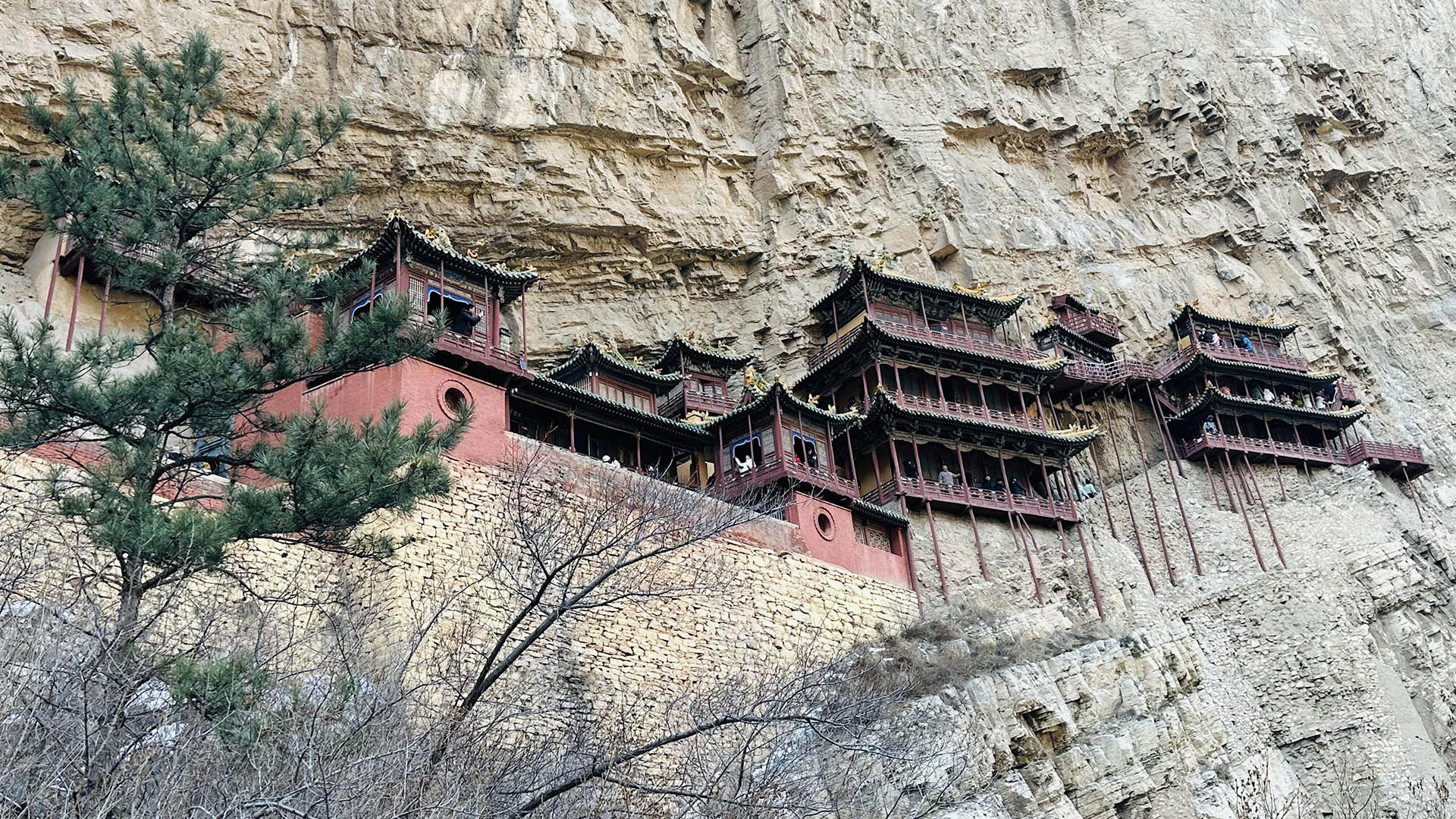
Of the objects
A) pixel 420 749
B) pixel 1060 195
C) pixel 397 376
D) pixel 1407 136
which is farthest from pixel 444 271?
pixel 1407 136

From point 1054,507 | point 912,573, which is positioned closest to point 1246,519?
point 1054,507

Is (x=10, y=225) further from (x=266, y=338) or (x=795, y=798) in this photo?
(x=795, y=798)

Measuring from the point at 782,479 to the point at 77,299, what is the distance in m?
13.0

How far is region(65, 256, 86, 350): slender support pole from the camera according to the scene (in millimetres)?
21328

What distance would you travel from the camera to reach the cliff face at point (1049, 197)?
77.3 ft

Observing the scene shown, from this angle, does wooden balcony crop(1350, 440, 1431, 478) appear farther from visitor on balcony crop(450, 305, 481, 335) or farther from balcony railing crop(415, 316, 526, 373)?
visitor on balcony crop(450, 305, 481, 335)

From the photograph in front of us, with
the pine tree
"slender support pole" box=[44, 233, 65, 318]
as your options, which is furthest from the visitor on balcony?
the pine tree

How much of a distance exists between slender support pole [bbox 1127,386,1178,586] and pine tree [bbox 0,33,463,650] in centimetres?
2104

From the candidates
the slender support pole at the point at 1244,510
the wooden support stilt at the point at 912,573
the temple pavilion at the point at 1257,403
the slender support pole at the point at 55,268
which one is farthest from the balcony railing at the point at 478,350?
the temple pavilion at the point at 1257,403

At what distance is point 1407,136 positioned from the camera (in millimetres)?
42500

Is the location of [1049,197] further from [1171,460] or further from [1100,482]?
[1100,482]

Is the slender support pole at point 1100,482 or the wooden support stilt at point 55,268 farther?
the slender support pole at point 1100,482

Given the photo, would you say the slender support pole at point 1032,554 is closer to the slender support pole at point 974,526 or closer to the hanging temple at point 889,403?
the hanging temple at point 889,403

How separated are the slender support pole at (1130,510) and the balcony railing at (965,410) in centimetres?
271
